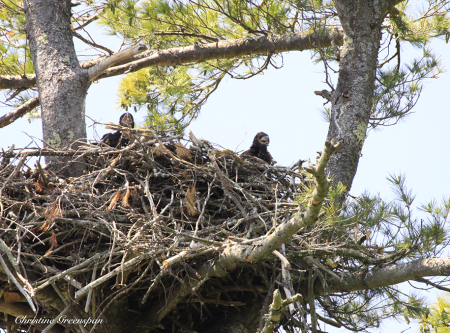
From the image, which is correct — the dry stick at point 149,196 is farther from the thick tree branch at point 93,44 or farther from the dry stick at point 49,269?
the thick tree branch at point 93,44

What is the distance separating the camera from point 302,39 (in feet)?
18.6

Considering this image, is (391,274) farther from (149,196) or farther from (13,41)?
(13,41)

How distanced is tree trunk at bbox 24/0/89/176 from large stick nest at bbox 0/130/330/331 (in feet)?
1.57

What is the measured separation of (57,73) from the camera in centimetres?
521

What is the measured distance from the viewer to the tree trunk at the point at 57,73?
16.5ft

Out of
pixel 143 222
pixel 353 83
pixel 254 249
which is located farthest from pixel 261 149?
pixel 254 249

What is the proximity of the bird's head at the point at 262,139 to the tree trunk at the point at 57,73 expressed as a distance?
1.95 m

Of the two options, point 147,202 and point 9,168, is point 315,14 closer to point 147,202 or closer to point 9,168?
point 147,202

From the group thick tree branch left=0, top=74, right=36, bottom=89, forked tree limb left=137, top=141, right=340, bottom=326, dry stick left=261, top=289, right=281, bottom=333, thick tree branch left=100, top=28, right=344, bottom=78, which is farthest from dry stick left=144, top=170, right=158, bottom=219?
thick tree branch left=0, top=74, right=36, bottom=89

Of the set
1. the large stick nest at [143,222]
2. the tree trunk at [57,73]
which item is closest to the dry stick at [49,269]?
the large stick nest at [143,222]

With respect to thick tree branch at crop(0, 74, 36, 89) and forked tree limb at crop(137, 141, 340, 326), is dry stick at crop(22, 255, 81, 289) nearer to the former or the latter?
forked tree limb at crop(137, 141, 340, 326)

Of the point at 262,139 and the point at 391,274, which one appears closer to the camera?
the point at 391,274

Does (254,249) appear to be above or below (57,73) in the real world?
below

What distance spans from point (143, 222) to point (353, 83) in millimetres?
2154
